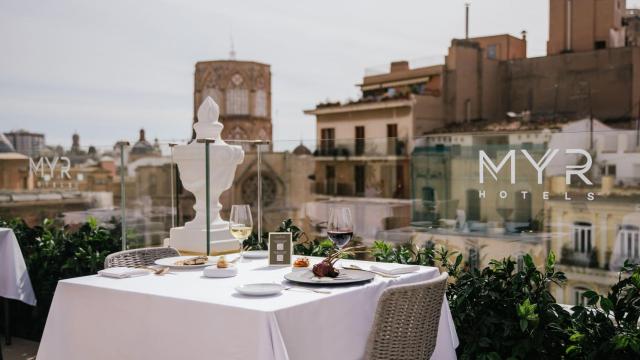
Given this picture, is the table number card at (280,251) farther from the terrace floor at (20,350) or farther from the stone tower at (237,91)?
the stone tower at (237,91)

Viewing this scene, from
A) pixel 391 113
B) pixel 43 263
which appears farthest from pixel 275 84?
pixel 43 263

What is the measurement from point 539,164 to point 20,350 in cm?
346

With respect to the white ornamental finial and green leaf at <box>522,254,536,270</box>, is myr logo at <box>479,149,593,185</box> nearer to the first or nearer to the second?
green leaf at <box>522,254,536,270</box>

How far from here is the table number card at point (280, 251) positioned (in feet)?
8.73

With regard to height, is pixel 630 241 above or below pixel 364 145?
below

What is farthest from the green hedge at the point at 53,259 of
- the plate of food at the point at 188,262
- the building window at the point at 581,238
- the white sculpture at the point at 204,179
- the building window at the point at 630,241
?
the building window at the point at 581,238

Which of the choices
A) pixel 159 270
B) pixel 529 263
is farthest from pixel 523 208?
pixel 159 270

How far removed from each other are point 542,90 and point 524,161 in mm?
24750

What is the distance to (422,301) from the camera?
213 centimetres

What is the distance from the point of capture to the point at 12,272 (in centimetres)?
420

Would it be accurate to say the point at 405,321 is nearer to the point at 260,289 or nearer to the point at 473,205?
the point at 260,289

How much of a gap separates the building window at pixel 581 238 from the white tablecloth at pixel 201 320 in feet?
13.6

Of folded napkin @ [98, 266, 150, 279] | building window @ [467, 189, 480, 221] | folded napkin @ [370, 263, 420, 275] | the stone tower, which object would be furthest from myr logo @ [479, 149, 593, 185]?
the stone tower

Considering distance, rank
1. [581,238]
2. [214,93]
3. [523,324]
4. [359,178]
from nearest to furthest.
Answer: [523,324] → [581,238] → [359,178] → [214,93]
